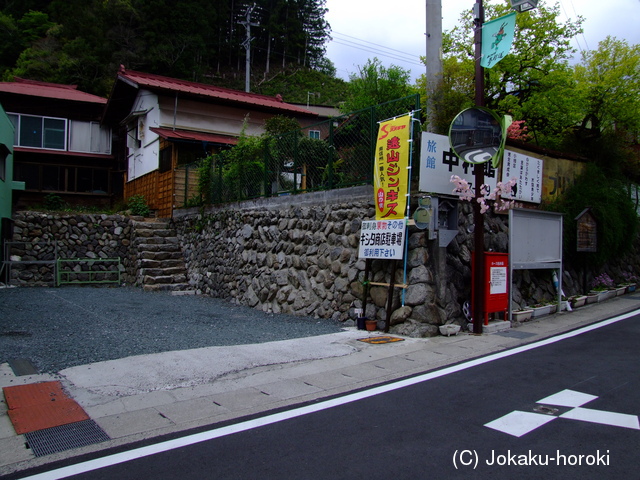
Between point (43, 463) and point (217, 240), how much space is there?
11.0 m

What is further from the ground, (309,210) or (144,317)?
(309,210)

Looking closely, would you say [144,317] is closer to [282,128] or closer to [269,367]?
[269,367]

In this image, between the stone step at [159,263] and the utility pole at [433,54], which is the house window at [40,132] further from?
the utility pole at [433,54]

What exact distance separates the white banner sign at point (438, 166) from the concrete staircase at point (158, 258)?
9.36 metres

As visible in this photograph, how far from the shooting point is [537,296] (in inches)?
407

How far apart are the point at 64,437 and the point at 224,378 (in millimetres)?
1985

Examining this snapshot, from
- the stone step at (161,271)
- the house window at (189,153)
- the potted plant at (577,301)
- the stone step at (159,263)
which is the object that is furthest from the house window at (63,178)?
the potted plant at (577,301)

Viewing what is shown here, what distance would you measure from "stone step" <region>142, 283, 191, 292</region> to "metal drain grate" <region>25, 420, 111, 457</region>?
431 inches

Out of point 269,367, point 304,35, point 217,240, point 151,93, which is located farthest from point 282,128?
point 304,35

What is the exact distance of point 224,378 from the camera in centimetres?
567

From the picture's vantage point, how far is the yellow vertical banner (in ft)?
26.7

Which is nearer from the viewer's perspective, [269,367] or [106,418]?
[106,418]

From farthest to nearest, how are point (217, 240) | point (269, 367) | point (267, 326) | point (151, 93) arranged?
1. point (151, 93)
2. point (217, 240)
3. point (267, 326)
4. point (269, 367)

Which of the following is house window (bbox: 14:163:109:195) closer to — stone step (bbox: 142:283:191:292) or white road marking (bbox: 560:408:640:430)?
stone step (bbox: 142:283:191:292)
